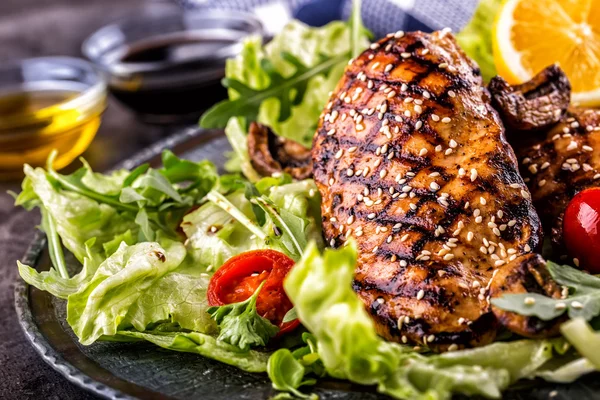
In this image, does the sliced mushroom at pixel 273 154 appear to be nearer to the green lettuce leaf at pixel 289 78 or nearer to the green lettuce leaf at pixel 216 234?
the green lettuce leaf at pixel 216 234

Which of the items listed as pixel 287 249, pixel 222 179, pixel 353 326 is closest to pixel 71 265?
pixel 222 179

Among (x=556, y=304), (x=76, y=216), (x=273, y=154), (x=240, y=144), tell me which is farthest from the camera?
(x=240, y=144)

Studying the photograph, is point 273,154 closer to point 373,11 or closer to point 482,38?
point 482,38

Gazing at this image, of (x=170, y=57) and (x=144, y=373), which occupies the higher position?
(x=144, y=373)

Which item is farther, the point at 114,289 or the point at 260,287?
the point at 114,289

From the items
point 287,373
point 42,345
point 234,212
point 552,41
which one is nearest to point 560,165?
point 552,41

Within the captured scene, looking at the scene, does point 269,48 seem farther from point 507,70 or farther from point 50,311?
point 50,311

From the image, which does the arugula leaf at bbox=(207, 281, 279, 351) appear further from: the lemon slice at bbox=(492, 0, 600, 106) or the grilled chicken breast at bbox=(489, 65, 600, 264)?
the lemon slice at bbox=(492, 0, 600, 106)

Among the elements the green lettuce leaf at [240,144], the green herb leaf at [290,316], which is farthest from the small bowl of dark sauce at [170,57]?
the green herb leaf at [290,316]
